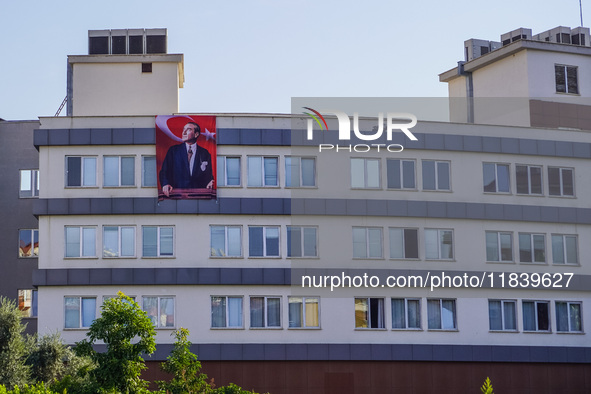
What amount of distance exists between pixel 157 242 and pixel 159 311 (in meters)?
3.51

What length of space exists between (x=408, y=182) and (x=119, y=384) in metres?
24.9

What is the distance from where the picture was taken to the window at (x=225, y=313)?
55000 mm

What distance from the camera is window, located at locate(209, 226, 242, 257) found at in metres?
55.7

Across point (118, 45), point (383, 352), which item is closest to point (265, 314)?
point (383, 352)

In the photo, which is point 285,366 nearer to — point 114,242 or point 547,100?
point 114,242

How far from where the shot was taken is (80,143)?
182 ft

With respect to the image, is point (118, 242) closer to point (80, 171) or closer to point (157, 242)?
point (157, 242)

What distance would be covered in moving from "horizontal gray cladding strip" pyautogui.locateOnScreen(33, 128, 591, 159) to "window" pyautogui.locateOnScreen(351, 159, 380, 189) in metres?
1.09

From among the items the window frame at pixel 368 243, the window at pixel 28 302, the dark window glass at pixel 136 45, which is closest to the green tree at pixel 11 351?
the window at pixel 28 302

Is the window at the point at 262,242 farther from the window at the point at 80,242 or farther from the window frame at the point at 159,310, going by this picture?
the window at the point at 80,242

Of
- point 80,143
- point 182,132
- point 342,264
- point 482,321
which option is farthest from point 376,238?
point 80,143

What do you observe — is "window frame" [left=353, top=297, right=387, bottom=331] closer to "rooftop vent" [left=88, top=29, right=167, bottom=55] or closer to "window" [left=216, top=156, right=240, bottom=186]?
"window" [left=216, top=156, right=240, bottom=186]

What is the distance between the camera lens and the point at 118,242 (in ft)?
181

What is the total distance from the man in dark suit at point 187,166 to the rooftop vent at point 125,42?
7.53 metres
